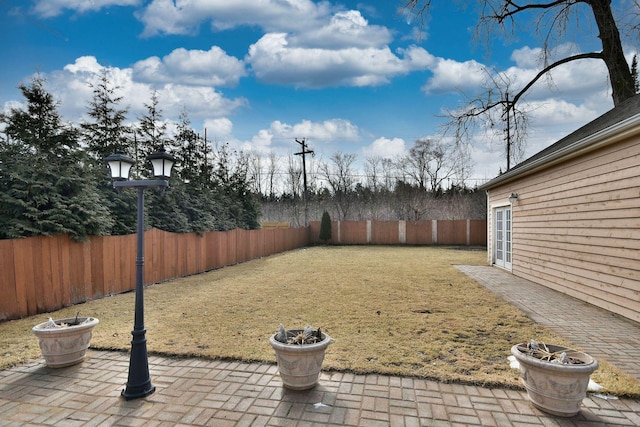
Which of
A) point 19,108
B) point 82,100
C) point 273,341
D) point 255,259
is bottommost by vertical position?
point 255,259

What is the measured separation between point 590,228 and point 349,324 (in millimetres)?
4436

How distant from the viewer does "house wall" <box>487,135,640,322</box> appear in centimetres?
489

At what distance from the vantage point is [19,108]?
6.94 m

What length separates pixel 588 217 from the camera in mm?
5910

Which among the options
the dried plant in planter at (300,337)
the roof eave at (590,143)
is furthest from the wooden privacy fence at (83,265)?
the roof eave at (590,143)

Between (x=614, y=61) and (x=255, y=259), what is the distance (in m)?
12.9

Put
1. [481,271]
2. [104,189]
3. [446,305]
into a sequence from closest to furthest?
[446,305] → [104,189] → [481,271]

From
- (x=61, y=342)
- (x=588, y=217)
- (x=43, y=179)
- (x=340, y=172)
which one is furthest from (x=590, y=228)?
(x=340, y=172)

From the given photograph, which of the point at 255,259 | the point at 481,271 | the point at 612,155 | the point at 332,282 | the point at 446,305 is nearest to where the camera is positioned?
the point at 612,155

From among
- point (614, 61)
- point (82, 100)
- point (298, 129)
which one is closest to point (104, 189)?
point (82, 100)

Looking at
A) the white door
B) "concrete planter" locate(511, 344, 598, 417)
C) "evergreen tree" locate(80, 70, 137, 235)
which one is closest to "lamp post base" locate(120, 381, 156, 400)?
"concrete planter" locate(511, 344, 598, 417)

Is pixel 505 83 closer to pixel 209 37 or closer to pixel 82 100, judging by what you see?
pixel 209 37

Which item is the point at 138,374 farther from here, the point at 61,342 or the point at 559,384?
the point at 559,384

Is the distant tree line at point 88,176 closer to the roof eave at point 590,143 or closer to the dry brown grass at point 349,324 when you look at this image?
the dry brown grass at point 349,324
